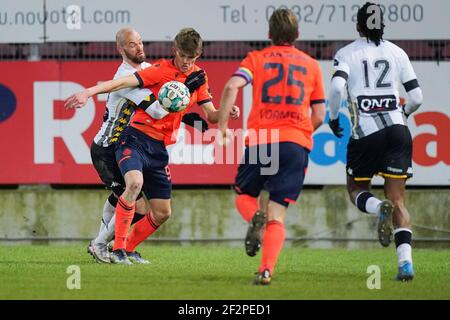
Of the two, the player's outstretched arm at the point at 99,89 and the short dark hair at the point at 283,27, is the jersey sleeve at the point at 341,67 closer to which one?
the short dark hair at the point at 283,27

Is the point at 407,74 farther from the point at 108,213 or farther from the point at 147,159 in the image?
the point at 108,213

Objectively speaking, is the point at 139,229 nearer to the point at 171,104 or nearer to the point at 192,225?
the point at 171,104

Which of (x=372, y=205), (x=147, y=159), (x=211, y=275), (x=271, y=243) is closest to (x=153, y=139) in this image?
(x=147, y=159)

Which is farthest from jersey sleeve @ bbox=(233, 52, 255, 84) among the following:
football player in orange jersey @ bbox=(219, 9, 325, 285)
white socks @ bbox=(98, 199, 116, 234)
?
white socks @ bbox=(98, 199, 116, 234)

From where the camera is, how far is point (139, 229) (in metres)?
11.4

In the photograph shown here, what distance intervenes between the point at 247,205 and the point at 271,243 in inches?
16.9

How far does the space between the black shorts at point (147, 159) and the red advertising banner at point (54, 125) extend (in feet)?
14.0

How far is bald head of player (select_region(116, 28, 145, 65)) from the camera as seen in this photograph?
1184cm

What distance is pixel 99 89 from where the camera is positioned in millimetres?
10266

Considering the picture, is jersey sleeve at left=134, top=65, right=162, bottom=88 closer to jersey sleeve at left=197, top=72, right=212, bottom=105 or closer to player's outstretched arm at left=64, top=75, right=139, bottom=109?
player's outstretched arm at left=64, top=75, right=139, bottom=109

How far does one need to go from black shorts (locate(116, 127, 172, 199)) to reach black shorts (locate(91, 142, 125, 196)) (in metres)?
0.54

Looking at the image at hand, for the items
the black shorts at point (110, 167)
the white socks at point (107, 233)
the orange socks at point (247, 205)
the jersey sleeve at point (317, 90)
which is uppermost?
the jersey sleeve at point (317, 90)

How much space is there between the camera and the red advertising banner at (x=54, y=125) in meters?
15.6

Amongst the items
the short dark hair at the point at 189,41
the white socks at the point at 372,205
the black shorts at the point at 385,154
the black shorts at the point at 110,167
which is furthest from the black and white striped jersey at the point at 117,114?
the white socks at the point at 372,205
